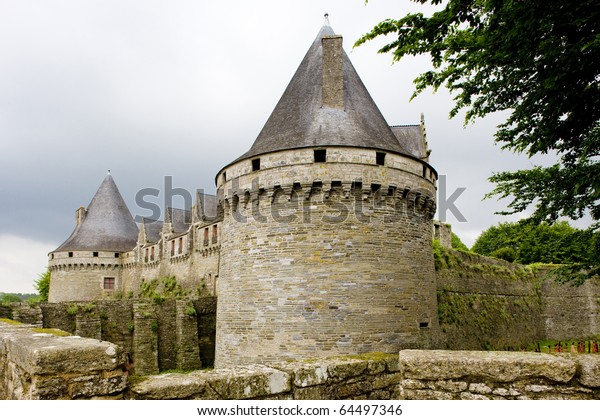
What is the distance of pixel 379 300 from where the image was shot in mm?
11711

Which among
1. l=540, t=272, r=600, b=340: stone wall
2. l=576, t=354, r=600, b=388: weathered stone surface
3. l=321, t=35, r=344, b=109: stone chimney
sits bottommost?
l=540, t=272, r=600, b=340: stone wall

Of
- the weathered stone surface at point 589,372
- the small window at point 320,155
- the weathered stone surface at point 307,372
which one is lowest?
the weathered stone surface at point 307,372

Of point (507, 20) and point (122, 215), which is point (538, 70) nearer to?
point (507, 20)

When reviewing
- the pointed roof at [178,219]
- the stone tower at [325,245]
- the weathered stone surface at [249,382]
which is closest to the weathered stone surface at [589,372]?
the weathered stone surface at [249,382]

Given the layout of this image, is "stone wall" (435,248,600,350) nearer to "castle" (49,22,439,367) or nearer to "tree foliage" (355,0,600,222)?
"castle" (49,22,439,367)

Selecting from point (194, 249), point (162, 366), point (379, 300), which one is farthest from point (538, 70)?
point (194, 249)

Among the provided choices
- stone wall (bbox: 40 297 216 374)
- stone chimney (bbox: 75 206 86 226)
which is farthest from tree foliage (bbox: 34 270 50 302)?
stone wall (bbox: 40 297 216 374)

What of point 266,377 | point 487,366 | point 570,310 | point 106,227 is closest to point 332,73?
point 266,377

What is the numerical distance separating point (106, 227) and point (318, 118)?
2919 cm

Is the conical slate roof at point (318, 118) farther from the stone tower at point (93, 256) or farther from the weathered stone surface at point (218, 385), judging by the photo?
the stone tower at point (93, 256)

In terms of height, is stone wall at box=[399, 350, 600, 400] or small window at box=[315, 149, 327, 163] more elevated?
small window at box=[315, 149, 327, 163]

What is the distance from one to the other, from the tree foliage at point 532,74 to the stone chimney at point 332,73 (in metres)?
5.42

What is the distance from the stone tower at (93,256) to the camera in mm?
35906

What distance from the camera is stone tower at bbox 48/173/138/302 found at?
3591cm
